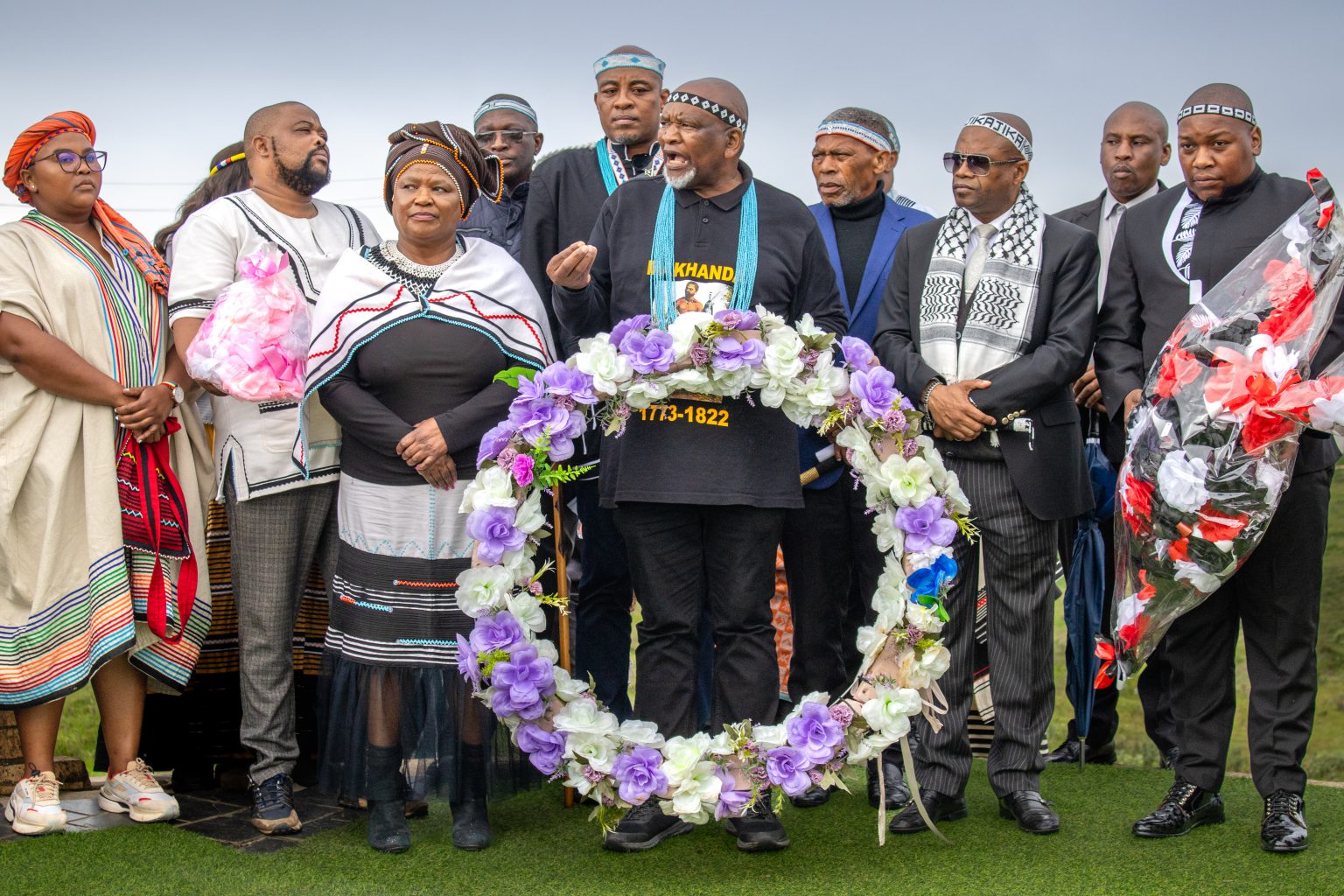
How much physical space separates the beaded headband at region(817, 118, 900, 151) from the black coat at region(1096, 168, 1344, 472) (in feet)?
3.42

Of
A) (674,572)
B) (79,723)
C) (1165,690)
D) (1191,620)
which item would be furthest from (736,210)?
(79,723)

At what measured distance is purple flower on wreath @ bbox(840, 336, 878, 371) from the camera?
4434 millimetres

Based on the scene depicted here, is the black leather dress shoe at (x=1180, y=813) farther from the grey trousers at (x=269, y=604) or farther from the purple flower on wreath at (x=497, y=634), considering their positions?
the grey trousers at (x=269, y=604)

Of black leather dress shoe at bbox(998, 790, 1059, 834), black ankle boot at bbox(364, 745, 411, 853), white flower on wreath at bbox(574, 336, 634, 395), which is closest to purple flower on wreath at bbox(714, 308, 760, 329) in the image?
white flower on wreath at bbox(574, 336, 634, 395)

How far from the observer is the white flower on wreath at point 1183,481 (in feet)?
13.7

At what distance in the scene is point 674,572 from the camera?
4.49 m

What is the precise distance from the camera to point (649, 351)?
4.24m

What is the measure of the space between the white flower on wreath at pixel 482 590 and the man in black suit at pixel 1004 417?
1547 mm

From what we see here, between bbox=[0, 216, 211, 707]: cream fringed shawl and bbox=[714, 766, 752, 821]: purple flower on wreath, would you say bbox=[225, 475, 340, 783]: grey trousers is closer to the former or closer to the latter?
A: bbox=[0, 216, 211, 707]: cream fringed shawl

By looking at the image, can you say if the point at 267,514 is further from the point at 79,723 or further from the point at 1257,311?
the point at 1257,311

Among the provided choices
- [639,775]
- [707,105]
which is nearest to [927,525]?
[639,775]

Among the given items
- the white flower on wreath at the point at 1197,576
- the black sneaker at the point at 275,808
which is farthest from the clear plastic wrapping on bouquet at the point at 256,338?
the white flower on wreath at the point at 1197,576

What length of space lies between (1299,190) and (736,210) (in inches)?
72.5

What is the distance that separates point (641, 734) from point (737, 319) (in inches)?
51.7
